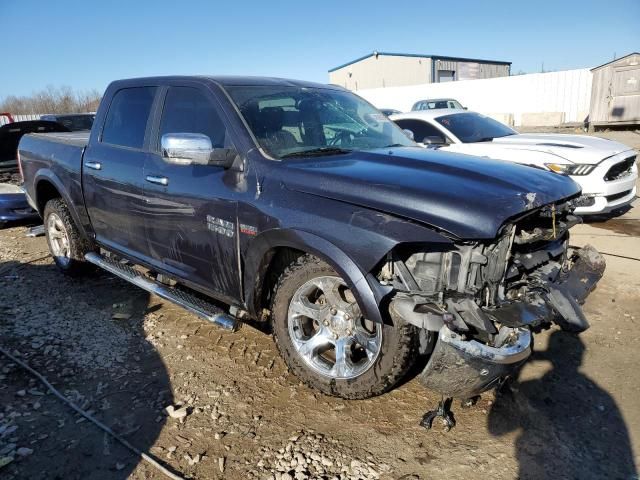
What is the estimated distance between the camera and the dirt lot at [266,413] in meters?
2.49

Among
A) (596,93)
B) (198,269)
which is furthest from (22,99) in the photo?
(198,269)

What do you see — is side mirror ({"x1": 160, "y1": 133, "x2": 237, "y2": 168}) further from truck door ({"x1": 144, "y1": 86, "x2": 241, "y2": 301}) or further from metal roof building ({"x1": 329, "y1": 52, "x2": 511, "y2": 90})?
metal roof building ({"x1": 329, "y1": 52, "x2": 511, "y2": 90})

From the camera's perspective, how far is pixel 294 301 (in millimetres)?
2980

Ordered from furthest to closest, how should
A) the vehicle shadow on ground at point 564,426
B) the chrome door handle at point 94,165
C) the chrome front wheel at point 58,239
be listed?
the chrome front wheel at point 58,239 → the chrome door handle at point 94,165 → the vehicle shadow on ground at point 564,426

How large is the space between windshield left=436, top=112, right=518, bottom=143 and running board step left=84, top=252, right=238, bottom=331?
5543 mm

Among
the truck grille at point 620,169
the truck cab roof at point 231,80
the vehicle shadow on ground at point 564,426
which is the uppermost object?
the truck cab roof at point 231,80

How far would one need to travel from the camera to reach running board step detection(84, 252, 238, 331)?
3.23 metres

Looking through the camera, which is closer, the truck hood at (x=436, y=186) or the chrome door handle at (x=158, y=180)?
the truck hood at (x=436, y=186)

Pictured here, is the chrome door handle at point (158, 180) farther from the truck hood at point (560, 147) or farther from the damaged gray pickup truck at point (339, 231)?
the truck hood at point (560, 147)

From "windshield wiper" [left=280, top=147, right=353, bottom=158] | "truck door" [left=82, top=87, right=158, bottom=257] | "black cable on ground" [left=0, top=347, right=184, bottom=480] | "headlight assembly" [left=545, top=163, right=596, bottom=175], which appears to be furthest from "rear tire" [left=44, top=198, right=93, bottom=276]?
"headlight assembly" [left=545, top=163, right=596, bottom=175]

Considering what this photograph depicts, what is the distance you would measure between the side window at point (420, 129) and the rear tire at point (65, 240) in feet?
17.1

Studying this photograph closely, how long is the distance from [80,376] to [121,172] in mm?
1611

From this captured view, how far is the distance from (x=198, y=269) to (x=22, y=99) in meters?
55.5

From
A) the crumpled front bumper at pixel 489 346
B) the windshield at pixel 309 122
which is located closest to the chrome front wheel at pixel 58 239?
the windshield at pixel 309 122
